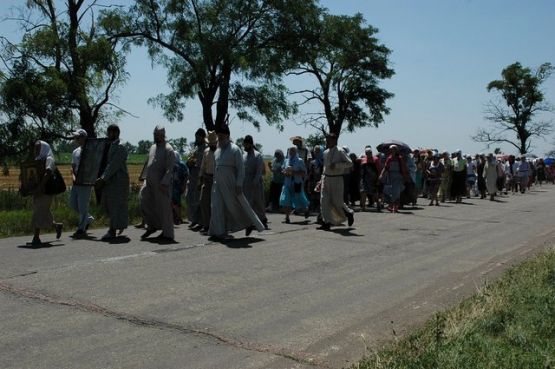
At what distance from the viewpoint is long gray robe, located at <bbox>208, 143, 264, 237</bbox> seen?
1138 centimetres

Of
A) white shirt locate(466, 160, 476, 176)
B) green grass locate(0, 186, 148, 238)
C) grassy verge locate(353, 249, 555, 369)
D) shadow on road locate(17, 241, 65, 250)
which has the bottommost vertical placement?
grassy verge locate(353, 249, 555, 369)

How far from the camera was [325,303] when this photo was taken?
6.74 metres

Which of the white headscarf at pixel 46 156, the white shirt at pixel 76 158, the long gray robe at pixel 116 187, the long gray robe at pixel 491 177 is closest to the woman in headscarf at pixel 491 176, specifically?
the long gray robe at pixel 491 177

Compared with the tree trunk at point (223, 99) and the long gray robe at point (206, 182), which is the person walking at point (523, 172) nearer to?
the tree trunk at point (223, 99)

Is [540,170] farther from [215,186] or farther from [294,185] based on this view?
[215,186]

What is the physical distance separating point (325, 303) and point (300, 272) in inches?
64.3

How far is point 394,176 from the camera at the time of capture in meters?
19.0

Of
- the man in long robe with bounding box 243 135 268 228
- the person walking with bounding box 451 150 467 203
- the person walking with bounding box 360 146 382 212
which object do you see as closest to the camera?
the man in long robe with bounding box 243 135 268 228

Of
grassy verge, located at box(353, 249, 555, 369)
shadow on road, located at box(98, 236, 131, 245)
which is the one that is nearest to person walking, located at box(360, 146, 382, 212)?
shadow on road, located at box(98, 236, 131, 245)

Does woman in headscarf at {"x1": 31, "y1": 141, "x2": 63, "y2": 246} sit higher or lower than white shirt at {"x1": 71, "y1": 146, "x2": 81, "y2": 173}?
lower

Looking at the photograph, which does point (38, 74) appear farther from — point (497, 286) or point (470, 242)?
point (497, 286)

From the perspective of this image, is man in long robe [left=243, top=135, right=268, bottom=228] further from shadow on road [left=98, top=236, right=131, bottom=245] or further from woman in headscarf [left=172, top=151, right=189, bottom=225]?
shadow on road [left=98, top=236, right=131, bottom=245]

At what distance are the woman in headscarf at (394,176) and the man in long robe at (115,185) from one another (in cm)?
940

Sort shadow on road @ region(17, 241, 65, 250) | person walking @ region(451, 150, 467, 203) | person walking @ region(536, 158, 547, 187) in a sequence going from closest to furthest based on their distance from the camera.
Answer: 1. shadow on road @ region(17, 241, 65, 250)
2. person walking @ region(451, 150, 467, 203)
3. person walking @ region(536, 158, 547, 187)
